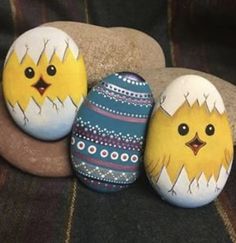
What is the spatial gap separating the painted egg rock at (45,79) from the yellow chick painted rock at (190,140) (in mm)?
143

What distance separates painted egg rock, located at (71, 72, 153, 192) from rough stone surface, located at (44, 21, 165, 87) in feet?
0.50

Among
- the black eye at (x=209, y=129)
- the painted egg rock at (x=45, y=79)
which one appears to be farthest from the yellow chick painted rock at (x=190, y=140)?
the painted egg rock at (x=45, y=79)

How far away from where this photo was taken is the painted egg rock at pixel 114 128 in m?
0.79

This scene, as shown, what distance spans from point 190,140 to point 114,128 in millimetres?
115

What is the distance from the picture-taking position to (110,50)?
99 centimetres

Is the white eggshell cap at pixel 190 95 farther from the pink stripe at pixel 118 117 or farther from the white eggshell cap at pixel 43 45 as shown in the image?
the white eggshell cap at pixel 43 45

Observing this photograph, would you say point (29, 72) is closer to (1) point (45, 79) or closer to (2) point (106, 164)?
(1) point (45, 79)

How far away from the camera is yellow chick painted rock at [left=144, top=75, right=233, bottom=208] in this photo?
0.76 metres

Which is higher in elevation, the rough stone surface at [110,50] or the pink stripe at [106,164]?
the rough stone surface at [110,50]

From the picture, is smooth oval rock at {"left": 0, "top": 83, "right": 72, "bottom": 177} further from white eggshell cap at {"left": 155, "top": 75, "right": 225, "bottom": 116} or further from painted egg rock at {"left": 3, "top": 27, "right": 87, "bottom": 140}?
white eggshell cap at {"left": 155, "top": 75, "right": 225, "bottom": 116}

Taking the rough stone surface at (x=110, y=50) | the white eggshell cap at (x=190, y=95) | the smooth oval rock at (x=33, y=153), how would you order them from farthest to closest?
the rough stone surface at (x=110, y=50), the smooth oval rock at (x=33, y=153), the white eggshell cap at (x=190, y=95)

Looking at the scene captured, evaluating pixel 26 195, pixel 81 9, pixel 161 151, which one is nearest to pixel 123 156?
pixel 161 151

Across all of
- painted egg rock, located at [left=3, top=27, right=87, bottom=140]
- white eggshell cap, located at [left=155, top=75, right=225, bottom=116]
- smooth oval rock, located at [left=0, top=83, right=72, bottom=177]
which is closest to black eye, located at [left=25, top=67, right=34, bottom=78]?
painted egg rock, located at [left=3, top=27, right=87, bottom=140]

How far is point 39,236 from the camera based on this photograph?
0.73 m
